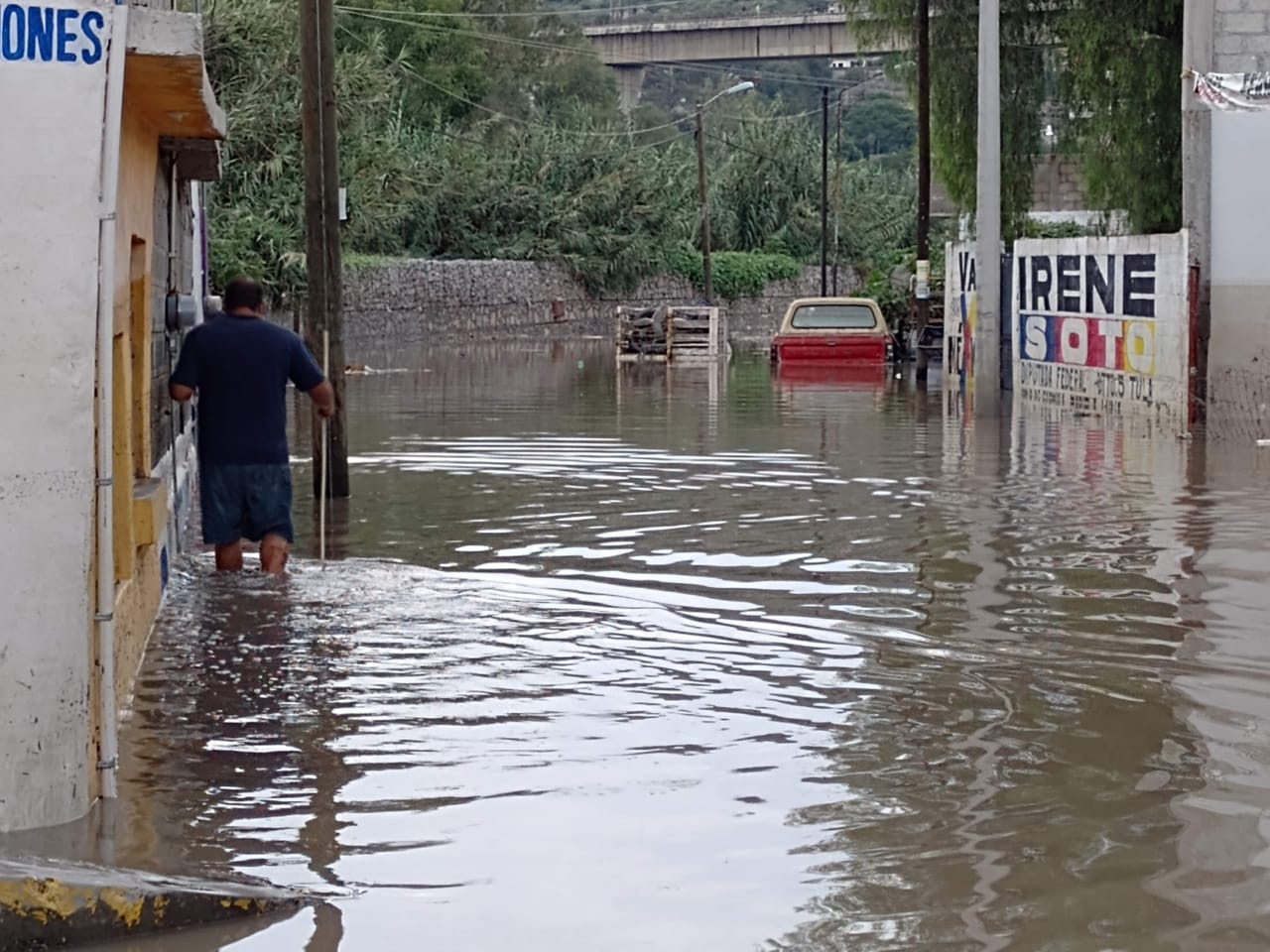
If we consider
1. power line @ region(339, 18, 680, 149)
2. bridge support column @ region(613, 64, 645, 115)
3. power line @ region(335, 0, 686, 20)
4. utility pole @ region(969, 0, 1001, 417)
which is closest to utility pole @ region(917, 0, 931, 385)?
utility pole @ region(969, 0, 1001, 417)

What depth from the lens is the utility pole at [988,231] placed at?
24016 millimetres

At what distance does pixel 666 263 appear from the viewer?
70375mm

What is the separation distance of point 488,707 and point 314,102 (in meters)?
7.69

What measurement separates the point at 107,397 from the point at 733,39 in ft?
256

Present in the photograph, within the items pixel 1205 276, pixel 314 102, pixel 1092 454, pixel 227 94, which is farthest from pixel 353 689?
pixel 227 94

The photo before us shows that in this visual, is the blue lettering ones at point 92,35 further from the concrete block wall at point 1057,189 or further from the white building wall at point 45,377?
the concrete block wall at point 1057,189

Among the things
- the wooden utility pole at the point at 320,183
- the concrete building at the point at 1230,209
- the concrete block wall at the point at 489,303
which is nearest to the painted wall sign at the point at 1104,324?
the concrete building at the point at 1230,209

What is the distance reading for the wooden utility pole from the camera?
1479 cm

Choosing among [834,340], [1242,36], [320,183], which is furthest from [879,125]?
[320,183]

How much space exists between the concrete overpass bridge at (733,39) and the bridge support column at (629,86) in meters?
7.66

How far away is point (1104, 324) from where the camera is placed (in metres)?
24.3

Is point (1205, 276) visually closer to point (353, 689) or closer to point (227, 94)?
point (353, 689)

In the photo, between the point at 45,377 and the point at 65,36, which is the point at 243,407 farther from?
the point at 65,36

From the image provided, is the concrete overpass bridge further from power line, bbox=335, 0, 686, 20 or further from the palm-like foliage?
the palm-like foliage
